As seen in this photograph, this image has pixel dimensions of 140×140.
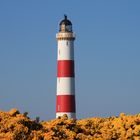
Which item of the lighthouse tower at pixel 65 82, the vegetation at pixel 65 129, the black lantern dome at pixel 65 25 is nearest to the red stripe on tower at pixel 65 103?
the lighthouse tower at pixel 65 82

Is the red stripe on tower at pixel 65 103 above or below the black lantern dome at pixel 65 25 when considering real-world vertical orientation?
below

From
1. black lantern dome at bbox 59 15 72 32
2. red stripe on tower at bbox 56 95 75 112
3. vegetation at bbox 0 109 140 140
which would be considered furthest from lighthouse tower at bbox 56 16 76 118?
vegetation at bbox 0 109 140 140

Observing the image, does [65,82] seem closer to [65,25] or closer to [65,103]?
[65,103]

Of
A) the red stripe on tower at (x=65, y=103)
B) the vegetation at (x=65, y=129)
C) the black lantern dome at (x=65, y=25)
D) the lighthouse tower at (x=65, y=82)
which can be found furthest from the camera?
the black lantern dome at (x=65, y=25)

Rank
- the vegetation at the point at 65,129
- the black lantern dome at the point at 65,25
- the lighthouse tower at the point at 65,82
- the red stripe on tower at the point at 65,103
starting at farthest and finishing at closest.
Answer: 1. the black lantern dome at the point at 65,25
2. the lighthouse tower at the point at 65,82
3. the red stripe on tower at the point at 65,103
4. the vegetation at the point at 65,129

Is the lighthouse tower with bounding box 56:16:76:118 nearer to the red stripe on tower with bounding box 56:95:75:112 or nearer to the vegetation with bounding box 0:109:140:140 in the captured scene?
the red stripe on tower with bounding box 56:95:75:112

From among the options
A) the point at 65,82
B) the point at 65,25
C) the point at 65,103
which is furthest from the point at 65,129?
the point at 65,25

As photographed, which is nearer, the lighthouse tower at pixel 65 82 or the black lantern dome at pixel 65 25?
the lighthouse tower at pixel 65 82

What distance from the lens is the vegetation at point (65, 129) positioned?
19.1m

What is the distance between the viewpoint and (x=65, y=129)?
2084 cm

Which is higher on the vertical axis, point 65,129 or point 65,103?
point 65,103

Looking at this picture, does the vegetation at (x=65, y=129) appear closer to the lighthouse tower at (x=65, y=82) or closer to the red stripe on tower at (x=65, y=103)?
the red stripe on tower at (x=65, y=103)

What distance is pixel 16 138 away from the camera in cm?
1873

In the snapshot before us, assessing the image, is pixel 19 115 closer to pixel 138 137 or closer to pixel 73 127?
pixel 73 127
